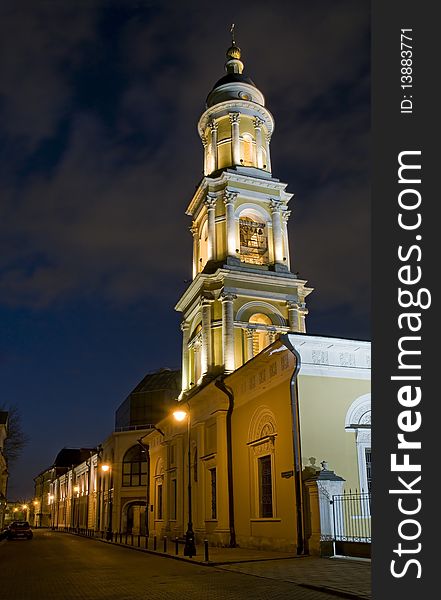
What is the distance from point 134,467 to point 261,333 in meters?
23.2

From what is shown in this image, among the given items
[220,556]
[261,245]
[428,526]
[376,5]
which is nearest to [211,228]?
[261,245]

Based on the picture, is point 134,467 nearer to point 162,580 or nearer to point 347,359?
point 347,359

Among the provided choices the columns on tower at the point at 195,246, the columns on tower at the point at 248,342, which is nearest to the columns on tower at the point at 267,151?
the columns on tower at the point at 195,246

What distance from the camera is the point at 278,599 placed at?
33.5 ft

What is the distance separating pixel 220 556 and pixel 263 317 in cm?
1248

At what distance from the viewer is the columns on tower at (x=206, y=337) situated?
28.4 metres

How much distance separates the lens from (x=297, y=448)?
18844mm

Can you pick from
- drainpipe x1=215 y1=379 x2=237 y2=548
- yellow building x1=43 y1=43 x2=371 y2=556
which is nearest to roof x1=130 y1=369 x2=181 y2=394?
yellow building x1=43 y1=43 x2=371 y2=556

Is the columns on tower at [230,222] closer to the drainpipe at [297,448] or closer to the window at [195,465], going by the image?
the window at [195,465]

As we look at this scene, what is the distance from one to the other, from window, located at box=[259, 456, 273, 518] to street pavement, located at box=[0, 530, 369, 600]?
392cm

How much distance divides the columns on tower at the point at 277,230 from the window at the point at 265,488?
11.4m

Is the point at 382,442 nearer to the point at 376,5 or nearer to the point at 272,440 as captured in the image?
the point at 376,5

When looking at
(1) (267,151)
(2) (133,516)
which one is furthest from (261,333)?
(2) (133,516)

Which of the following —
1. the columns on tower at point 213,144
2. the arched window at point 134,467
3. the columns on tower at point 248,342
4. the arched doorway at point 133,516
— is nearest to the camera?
the columns on tower at point 248,342
